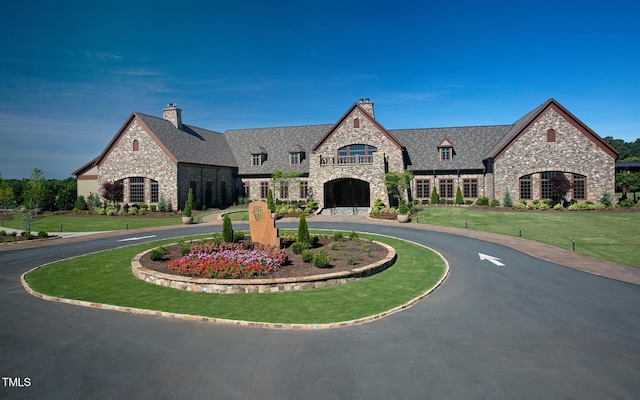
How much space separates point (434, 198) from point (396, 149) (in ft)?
23.3

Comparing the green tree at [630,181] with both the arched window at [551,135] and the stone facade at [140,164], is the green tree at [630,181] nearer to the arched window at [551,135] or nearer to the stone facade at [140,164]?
the arched window at [551,135]

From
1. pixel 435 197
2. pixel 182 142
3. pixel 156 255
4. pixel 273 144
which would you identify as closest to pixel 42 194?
pixel 182 142

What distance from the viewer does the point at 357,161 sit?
128 feet

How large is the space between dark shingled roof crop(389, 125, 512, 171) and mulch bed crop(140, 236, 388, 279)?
25289 millimetres

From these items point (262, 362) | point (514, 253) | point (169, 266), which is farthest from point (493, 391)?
point (514, 253)

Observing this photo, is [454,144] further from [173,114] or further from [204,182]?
[173,114]

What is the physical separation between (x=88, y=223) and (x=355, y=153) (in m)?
27.0

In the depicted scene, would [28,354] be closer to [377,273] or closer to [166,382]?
[166,382]

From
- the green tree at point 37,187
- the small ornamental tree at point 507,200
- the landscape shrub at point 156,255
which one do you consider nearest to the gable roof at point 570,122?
the small ornamental tree at point 507,200

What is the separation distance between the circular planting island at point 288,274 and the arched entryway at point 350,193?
25.0 meters

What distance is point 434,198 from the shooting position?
134 ft

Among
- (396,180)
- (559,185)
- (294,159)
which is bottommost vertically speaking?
(559,185)

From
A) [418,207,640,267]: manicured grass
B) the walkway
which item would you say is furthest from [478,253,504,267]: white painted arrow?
[418,207,640,267]: manicured grass

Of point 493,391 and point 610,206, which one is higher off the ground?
point 610,206
